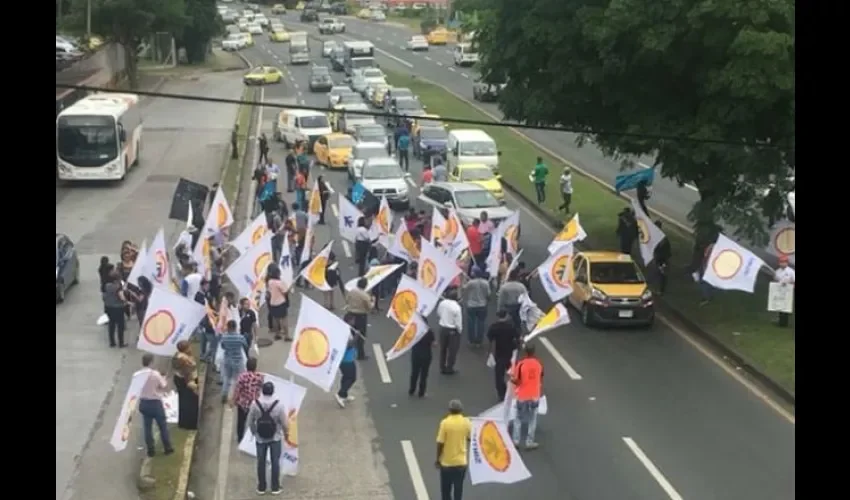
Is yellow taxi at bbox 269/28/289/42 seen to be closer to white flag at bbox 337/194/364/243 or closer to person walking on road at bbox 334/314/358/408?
white flag at bbox 337/194/364/243

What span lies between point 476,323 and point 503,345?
3590 mm

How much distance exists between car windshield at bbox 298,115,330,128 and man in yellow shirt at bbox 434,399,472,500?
36.2 metres

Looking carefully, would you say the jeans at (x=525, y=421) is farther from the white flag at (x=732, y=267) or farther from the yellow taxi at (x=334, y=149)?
the yellow taxi at (x=334, y=149)

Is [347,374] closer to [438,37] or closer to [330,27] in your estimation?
[438,37]

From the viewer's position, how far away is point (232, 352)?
19094 mm

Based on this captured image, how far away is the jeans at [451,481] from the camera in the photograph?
14953 millimetres

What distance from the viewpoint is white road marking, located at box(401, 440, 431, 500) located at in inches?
650

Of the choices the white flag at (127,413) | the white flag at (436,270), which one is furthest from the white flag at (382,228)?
the white flag at (127,413)

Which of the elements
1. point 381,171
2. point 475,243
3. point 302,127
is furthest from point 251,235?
point 302,127

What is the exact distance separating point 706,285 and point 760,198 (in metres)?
2.09

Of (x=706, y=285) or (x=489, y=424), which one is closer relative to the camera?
(x=489, y=424)
